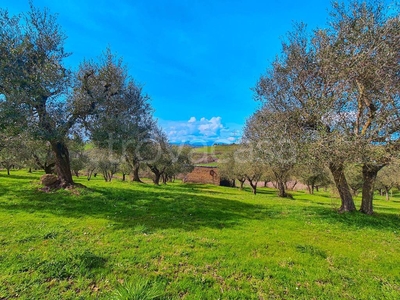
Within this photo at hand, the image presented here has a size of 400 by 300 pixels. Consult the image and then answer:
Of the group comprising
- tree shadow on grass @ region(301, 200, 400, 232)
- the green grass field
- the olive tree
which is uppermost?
the olive tree

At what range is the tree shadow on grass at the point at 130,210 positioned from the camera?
10759 millimetres

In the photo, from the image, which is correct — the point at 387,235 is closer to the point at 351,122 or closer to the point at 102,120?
the point at 351,122

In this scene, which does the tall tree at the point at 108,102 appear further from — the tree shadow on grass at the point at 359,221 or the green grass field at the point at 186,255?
the tree shadow on grass at the point at 359,221

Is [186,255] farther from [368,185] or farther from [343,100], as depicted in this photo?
[368,185]

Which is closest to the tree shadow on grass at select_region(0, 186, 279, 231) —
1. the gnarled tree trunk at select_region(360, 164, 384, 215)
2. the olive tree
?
the olive tree

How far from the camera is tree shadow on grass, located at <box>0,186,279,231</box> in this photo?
10759 millimetres

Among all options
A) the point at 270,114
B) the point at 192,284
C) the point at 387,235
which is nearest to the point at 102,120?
the point at 270,114

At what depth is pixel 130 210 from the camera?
1259cm

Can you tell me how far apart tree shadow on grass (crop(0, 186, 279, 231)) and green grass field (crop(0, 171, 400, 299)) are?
10 centimetres

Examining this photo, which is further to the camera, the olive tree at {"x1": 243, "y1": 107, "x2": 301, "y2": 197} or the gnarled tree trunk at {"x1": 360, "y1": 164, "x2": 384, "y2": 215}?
the gnarled tree trunk at {"x1": 360, "y1": 164, "x2": 384, "y2": 215}

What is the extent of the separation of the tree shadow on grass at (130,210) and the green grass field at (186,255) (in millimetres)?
96

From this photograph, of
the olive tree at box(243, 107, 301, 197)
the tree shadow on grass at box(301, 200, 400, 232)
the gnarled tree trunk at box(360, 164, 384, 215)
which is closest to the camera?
the tree shadow on grass at box(301, 200, 400, 232)

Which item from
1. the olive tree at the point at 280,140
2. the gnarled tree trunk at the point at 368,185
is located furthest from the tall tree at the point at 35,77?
the gnarled tree trunk at the point at 368,185

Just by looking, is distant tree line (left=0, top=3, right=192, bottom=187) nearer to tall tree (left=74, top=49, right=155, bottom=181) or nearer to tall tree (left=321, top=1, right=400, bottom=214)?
tall tree (left=74, top=49, right=155, bottom=181)
